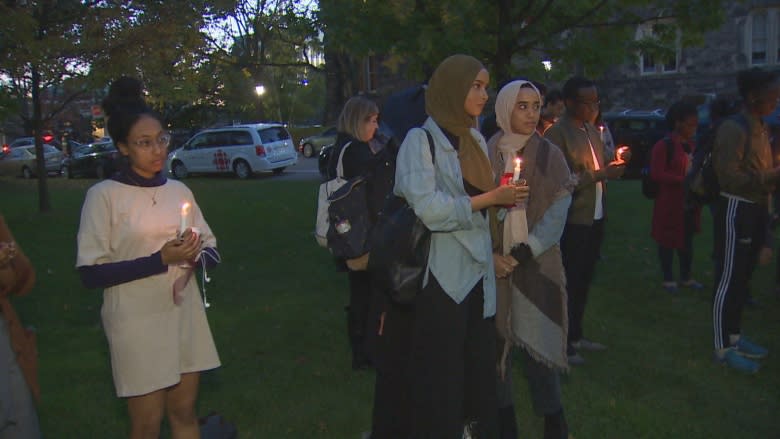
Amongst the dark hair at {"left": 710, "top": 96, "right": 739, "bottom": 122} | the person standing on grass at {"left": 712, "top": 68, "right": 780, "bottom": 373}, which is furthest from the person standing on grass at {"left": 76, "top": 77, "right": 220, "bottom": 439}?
the dark hair at {"left": 710, "top": 96, "right": 739, "bottom": 122}

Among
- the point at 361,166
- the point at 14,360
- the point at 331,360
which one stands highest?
the point at 361,166

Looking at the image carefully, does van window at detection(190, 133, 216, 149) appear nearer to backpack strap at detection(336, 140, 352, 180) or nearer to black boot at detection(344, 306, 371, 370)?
black boot at detection(344, 306, 371, 370)

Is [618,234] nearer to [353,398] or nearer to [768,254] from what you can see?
[768,254]

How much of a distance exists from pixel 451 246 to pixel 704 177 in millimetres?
2930

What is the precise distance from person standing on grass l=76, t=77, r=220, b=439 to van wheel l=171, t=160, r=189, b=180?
919 inches

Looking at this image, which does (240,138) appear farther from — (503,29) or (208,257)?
(208,257)

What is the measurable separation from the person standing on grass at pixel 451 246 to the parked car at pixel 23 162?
32785 millimetres

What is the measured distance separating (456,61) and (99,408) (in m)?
3.41

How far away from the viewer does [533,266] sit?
3631 mm

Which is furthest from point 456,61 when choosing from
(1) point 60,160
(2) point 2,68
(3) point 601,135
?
(1) point 60,160

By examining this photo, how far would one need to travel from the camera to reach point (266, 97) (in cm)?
5888

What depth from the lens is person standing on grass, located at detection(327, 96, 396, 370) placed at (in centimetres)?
390

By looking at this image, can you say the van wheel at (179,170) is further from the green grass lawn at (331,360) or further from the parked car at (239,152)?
the green grass lawn at (331,360)

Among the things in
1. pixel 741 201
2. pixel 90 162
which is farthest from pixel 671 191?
pixel 90 162
